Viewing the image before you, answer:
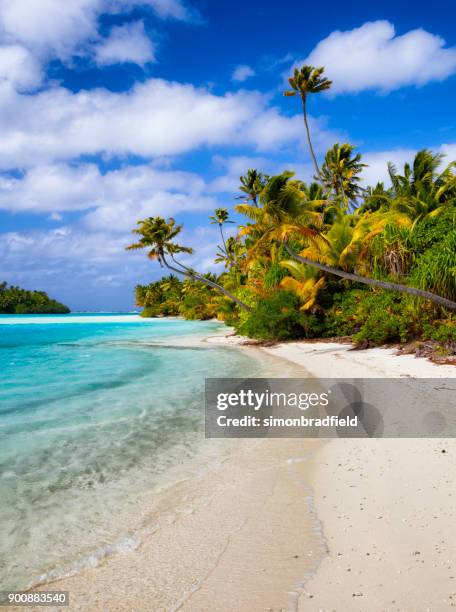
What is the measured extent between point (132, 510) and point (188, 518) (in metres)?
0.63

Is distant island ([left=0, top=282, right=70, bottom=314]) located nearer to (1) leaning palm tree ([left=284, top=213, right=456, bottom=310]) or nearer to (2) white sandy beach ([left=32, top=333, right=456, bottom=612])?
(1) leaning palm tree ([left=284, top=213, right=456, bottom=310])

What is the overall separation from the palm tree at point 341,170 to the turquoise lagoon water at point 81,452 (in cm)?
2784

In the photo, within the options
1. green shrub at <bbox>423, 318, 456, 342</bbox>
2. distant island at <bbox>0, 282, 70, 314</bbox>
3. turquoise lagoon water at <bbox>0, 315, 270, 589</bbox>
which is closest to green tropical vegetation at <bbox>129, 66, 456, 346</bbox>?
green shrub at <bbox>423, 318, 456, 342</bbox>

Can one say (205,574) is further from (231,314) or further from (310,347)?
(231,314)

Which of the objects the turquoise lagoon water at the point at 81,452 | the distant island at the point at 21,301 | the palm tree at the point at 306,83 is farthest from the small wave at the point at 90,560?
the distant island at the point at 21,301

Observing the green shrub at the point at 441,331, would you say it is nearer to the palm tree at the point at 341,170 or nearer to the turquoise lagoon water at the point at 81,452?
the turquoise lagoon water at the point at 81,452

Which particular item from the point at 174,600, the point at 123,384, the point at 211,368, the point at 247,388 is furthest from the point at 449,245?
the point at 174,600

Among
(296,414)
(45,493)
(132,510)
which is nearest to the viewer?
(132,510)

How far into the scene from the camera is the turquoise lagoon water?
334 centimetres

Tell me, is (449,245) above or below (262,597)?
above

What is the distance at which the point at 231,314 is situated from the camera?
3478 cm

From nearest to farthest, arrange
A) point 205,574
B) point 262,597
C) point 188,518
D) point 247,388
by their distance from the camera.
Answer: point 262,597 → point 205,574 → point 188,518 → point 247,388

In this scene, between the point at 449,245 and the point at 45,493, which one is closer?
the point at 45,493

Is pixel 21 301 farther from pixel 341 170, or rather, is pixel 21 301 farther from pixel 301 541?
pixel 301 541
